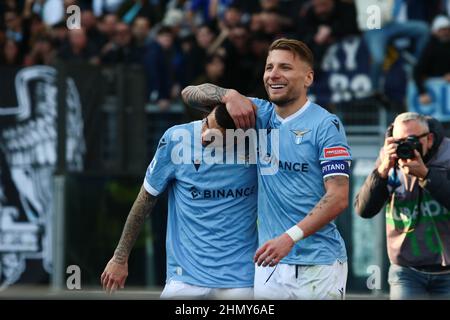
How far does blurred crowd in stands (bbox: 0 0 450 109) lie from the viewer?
13.5 m

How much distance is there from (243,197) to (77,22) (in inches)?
284

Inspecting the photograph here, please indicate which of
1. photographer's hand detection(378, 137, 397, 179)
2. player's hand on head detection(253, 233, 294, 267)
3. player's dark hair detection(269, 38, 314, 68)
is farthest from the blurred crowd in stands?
player's hand on head detection(253, 233, 294, 267)

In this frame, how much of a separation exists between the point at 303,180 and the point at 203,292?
100cm

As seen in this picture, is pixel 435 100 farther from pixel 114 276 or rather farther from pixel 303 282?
pixel 114 276

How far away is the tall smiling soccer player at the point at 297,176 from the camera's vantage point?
7.03 m

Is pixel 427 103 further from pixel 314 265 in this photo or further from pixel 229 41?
pixel 314 265

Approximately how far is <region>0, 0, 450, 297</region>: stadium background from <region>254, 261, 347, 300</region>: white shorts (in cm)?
543

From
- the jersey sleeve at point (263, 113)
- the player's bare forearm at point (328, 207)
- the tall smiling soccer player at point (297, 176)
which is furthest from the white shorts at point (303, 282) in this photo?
the jersey sleeve at point (263, 113)

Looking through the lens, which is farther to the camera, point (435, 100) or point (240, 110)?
point (435, 100)

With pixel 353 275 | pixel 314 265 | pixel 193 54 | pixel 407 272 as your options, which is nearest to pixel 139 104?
pixel 193 54

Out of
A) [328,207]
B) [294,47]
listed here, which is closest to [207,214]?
[328,207]

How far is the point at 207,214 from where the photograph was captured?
739 cm

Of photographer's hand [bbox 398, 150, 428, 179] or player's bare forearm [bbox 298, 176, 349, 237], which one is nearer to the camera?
player's bare forearm [bbox 298, 176, 349, 237]

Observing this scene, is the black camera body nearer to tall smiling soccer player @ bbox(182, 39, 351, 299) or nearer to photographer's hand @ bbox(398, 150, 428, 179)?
photographer's hand @ bbox(398, 150, 428, 179)
